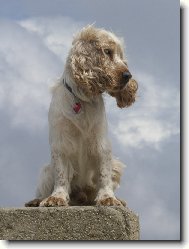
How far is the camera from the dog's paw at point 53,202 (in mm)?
7020

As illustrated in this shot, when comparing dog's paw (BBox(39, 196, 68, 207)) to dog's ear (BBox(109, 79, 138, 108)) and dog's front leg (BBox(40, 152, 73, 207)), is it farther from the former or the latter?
dog's ear (BBox(109, 79, 138, 108))

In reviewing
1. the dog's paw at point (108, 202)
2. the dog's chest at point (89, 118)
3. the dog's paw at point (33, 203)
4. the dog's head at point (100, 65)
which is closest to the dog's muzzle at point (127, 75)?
the dog's head at point (100, 65)

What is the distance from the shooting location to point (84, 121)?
24.1 ft

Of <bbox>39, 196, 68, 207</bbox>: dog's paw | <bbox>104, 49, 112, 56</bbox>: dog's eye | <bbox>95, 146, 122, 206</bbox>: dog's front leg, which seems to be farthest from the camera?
<bbox>104, 49, 112, 56</bbox>: dog's eye

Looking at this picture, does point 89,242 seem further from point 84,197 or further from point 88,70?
point 88,70

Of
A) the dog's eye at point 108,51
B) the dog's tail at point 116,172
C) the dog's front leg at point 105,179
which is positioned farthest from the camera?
the dog's tail at point 116,172

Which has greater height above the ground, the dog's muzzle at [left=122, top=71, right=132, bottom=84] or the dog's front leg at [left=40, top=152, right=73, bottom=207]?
the dog's muzzle at [left=122, top=71, right=132, bottom=84]

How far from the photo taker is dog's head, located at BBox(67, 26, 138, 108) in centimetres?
741

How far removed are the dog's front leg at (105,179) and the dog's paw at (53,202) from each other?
17.1 inches

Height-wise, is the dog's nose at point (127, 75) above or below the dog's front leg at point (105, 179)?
above

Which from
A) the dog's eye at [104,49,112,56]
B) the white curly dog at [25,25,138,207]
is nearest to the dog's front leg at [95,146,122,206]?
the white curly dog at [25,25,138,207]

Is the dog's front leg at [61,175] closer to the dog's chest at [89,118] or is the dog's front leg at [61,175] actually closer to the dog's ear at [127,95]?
the dog's chest at [89,118]

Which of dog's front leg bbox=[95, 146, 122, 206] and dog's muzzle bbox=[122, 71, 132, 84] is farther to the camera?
dog's muzzle bbox=[122, 71, 132, 84]

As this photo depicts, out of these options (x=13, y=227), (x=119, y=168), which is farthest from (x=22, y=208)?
(x=119, y=168)
